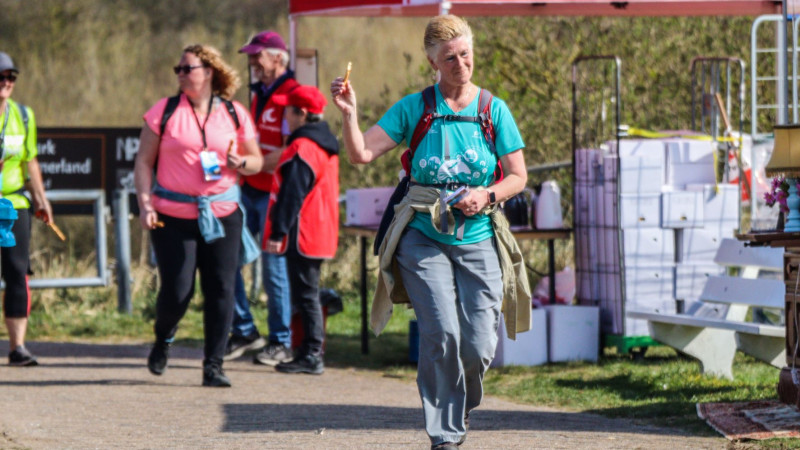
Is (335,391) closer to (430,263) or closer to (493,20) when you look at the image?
(430,263)

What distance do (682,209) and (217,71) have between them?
3501 mm

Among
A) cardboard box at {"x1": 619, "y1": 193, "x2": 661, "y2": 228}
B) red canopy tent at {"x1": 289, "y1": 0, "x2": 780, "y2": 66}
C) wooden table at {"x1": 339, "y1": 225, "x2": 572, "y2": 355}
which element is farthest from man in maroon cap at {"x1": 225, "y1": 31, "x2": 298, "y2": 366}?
cardboard box at {"x1": 619, "y1": 193, "x2": 661, "y2": 228}

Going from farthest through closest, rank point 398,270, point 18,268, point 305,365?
point 305,365 < point 18,268 < point 398,270

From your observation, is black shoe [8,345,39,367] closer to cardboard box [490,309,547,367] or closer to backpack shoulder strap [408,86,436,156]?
cardboard box [490,309,547,367]

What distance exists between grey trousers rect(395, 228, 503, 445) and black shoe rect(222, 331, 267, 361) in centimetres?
427

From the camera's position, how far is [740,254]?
365 inches

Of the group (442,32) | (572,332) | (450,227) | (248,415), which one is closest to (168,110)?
(248,415)

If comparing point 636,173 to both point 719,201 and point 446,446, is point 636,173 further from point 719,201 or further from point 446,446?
point 446,446

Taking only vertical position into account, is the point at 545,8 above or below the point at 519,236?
above

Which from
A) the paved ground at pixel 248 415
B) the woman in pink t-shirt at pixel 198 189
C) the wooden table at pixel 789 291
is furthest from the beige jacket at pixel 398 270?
the woman in pink t-shirt at pixel 198 189

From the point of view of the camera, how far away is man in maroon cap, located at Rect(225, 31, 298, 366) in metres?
9.60

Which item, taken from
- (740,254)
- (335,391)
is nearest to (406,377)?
(335,391)

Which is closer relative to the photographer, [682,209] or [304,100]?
[304,100]

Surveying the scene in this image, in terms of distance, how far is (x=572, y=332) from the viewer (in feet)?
32.0
